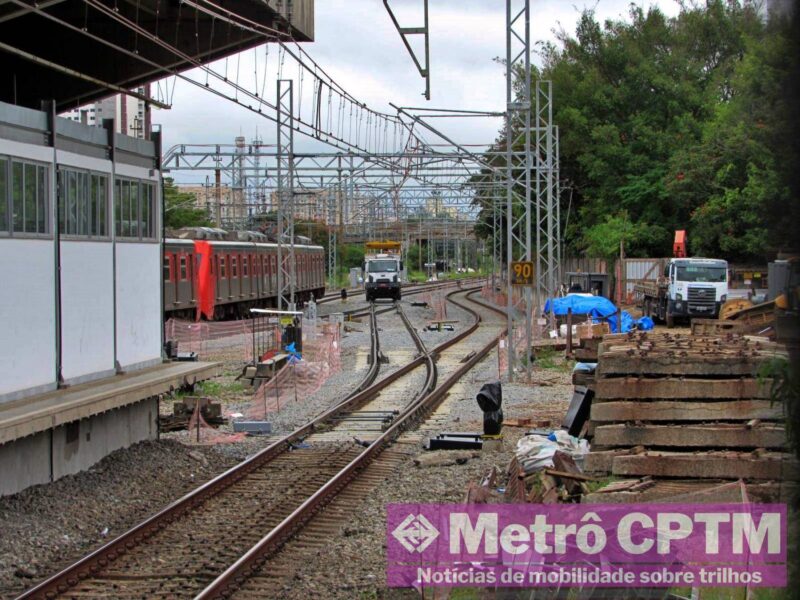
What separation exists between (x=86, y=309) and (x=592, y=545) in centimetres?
744

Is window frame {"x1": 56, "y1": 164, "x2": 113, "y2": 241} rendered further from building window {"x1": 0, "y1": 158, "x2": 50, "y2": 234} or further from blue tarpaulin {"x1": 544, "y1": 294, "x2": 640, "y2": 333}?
blue tarpaulin {"x1": 544, "y1": 294, "x2": 640, "y2": 333}

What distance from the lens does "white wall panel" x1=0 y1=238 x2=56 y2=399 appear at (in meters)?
10.4

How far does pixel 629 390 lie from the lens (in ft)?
35.9

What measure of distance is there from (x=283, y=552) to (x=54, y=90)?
419 inches

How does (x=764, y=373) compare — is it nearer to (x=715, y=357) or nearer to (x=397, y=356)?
(x=715, y=357)

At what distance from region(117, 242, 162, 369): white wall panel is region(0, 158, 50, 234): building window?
214 centimetres

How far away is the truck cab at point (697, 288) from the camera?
38062 millimetres

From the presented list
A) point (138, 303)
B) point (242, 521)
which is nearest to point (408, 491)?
point (242, 521)

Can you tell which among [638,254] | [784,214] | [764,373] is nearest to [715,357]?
[764,373]

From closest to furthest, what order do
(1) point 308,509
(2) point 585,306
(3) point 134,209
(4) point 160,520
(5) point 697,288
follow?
(4) point 160,520
(1) point 308,509
(3) point 134,209
(2) point 585,306
(5) point 697,288

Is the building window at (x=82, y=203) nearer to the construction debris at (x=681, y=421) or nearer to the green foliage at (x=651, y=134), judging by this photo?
the construction debris at (x=681, y=421)

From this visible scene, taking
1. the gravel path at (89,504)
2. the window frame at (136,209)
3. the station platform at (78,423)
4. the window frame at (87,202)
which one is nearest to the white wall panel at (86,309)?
the window frame at (87,202)

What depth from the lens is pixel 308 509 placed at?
10.5 metres

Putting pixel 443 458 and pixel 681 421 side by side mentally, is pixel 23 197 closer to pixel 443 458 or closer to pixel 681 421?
pixel 443 458
